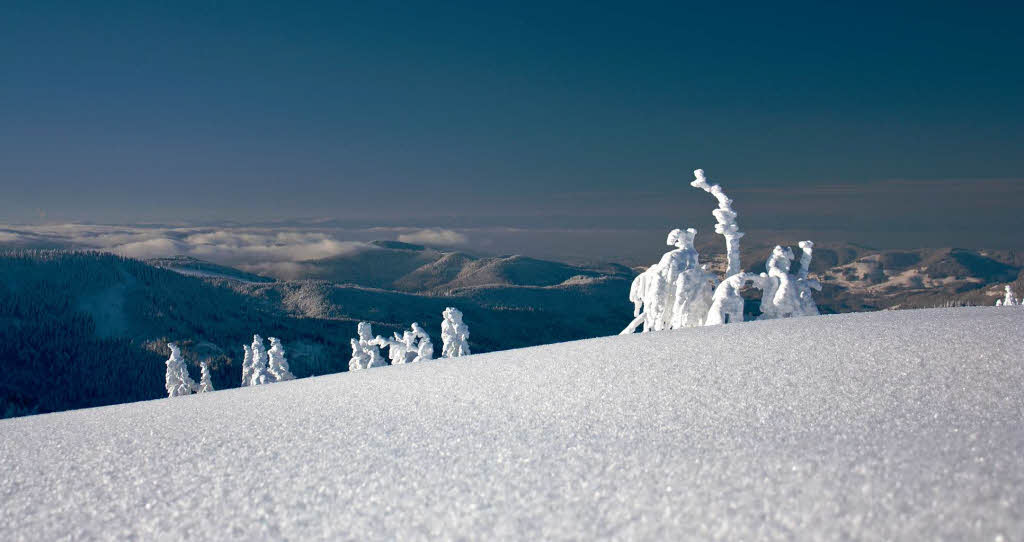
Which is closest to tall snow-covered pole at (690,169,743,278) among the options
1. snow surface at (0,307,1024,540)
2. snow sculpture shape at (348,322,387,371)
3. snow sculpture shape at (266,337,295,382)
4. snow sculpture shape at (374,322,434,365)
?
snow surface at (0,307,1024,540)

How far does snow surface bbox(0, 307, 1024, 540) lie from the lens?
147 inches

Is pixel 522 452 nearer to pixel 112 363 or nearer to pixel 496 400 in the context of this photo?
pixel 496 400

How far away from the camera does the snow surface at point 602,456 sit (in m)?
3.74

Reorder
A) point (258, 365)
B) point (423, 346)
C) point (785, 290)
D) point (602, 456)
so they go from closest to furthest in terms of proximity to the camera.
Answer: point (602, 456), point (785, 290), point (423, 346), point (258, 365)

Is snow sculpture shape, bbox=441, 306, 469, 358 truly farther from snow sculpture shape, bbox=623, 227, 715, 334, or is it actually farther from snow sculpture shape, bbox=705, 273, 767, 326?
snow sculpture shape, bbox=705, 273, 767, 326

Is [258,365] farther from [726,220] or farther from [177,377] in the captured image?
[726,220]

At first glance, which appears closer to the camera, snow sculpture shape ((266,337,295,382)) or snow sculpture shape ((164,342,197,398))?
snow sculpture shape ((266,337,295,382))

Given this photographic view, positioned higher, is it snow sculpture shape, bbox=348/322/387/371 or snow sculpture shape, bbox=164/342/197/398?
snow sculpture shape, bbox=348/322/387/371

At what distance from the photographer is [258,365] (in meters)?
42.3

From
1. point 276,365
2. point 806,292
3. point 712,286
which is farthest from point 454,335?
point 276,365

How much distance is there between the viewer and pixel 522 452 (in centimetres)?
527

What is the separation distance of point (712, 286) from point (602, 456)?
14.6 meters

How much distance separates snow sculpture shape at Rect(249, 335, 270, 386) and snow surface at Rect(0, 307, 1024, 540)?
34368 mm

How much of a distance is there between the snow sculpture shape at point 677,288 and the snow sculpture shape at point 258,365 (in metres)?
33.1
